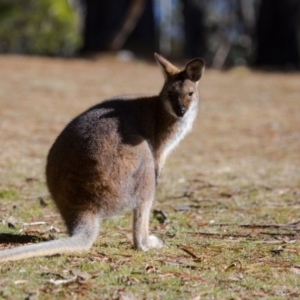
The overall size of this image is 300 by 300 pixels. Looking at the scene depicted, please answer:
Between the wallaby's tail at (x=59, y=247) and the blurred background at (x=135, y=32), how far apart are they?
13.3m

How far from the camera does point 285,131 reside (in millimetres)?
11844

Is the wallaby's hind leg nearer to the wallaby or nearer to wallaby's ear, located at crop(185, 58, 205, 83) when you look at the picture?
the wallaby

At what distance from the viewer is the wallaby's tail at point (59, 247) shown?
442cm

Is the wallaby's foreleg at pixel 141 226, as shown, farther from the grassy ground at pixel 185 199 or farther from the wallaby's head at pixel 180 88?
the wallaby's head at pixel 180 88

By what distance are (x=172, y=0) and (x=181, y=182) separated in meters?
32.5

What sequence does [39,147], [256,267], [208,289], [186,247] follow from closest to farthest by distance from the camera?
[208,289]
[256,267]
[186,247]
[39,147]

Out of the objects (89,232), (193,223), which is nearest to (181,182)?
(193,223)

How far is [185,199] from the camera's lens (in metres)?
7.36

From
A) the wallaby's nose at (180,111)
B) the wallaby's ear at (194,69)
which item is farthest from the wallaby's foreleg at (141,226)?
the wallaby's ear at (194,69)

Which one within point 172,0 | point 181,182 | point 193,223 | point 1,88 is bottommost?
point 172,0

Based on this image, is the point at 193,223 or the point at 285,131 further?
the point at 285,131

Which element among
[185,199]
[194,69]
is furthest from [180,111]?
[185,199]

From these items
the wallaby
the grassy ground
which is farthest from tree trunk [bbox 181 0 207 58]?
the wallaby

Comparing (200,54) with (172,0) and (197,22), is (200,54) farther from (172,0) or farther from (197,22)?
(172,0)
